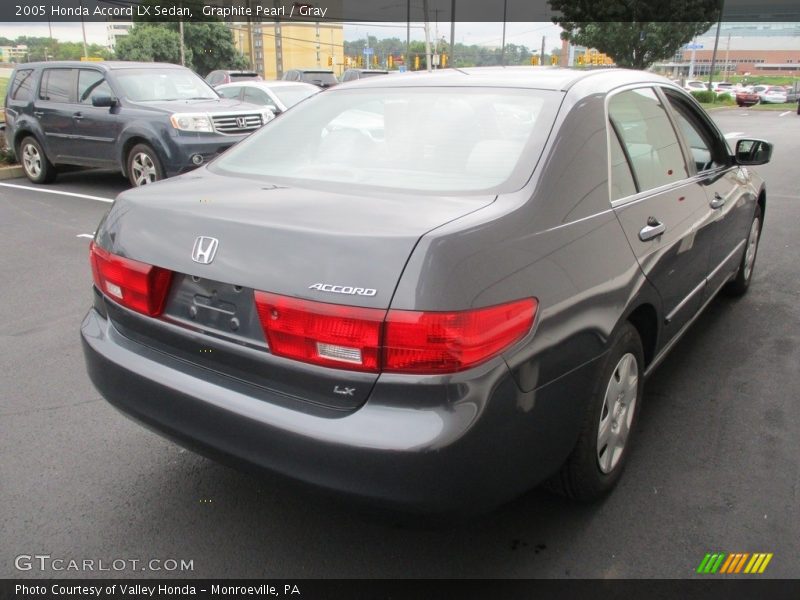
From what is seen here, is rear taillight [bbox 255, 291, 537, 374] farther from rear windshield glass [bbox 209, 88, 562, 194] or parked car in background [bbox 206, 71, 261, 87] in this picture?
parked car in background [bbox 206, 71, 261, 87]

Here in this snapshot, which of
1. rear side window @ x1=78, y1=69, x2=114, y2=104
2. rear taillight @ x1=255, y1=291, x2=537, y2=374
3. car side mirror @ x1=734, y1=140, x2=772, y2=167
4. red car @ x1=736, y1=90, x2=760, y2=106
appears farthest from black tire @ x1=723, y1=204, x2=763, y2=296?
red car @ x1=736, y1=90, x2=760, y2=106

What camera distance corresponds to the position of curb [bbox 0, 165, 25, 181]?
37.4 feet

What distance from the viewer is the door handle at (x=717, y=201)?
12.3 feet

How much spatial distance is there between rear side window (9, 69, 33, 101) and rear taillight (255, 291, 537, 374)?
10619 mm

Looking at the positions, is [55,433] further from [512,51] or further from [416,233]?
[512,51]

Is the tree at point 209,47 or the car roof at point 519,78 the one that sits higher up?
the tree at point 209,47

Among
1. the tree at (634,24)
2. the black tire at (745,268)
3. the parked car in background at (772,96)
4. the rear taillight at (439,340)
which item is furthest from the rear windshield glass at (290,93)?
the parked car in background at (772,96)

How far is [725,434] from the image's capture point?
10.9ft

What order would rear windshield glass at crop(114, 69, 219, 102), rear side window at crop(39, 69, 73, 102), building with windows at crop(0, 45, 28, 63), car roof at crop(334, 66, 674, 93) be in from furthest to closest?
1. building with windows at crop(0, 45, 28, 63)
2. rear side window at crop(39, 69, 73, 102)
3. rear windshield glass at crop(114, 69, 219, 102)
4. car roof at crop(334, 66, 674, 93)

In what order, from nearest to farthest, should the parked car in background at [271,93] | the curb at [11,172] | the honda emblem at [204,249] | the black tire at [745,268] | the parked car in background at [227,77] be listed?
the honda emblem at [204,249], the black tire at [745,268], the curb at [11,172], the parked car in background at [271,93], the parked car in background at [227,77]

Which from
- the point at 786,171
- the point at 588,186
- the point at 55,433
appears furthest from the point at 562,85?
the point at 786,171

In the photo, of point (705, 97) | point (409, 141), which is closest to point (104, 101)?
point (409, 141)

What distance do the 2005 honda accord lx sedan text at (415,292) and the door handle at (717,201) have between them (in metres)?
0.70

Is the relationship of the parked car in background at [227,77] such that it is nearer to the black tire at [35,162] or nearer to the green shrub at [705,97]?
the black tire at [35,162]
